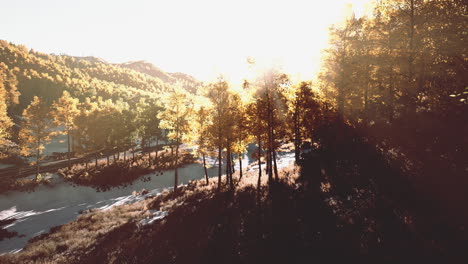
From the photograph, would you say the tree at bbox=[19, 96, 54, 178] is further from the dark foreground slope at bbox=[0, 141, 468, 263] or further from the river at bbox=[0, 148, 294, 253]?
the dark foreground slope at bbox=[0, 141, 468, 263]

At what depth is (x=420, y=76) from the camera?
1252 cm

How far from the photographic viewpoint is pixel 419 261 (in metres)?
5.82

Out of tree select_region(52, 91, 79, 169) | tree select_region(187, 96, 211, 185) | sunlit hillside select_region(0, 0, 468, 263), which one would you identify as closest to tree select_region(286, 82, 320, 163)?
sunlit hillside select_region(0, 0, 468, 263)

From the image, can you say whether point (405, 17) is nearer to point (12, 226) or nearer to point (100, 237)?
point (100, 237)

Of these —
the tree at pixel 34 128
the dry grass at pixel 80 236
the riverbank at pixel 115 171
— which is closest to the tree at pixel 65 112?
the tree at pixel 34 128

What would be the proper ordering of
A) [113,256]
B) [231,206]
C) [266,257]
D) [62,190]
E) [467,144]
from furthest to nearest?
1. [62,190]
2. [231,206]
3. [113,256]
4. [467,144]
5. [266,257]

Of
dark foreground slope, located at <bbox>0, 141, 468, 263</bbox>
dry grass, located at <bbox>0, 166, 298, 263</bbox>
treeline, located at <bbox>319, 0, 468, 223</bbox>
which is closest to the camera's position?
dark foreground slope, located at <bbox>0, 141, 468, 263</bbox>

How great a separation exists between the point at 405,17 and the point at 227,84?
11.5 meters

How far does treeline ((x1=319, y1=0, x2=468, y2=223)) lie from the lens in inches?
384

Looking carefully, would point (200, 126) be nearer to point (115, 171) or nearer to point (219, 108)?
point (219, 108)

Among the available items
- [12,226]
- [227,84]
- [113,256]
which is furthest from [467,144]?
[12,226]

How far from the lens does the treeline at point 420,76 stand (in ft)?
32.0

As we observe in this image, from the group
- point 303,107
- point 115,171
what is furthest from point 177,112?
point 115,171

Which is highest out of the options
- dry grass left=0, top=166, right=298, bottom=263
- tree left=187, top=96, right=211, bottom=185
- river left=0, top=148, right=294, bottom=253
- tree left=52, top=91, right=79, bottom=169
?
tree left=52, top=91, right=79, bottom=169
